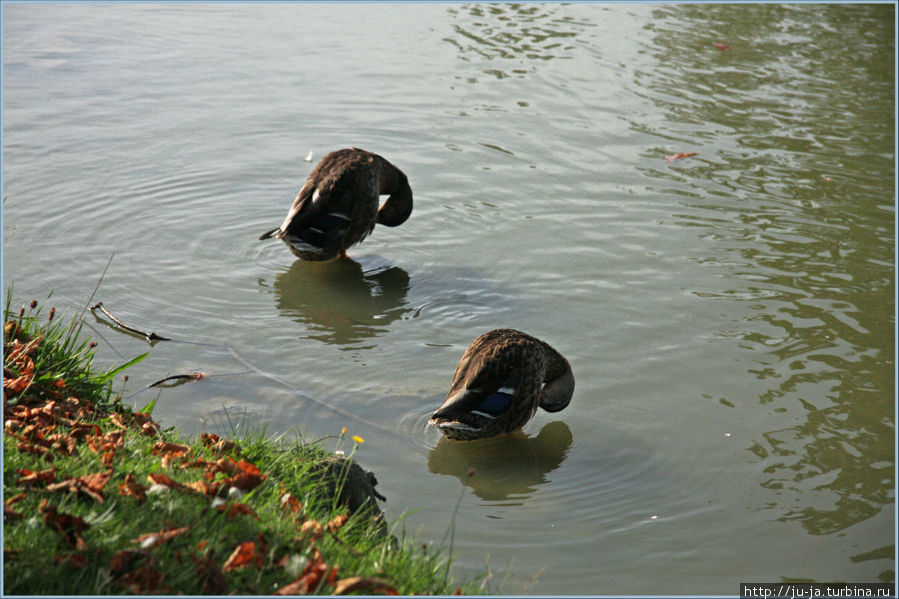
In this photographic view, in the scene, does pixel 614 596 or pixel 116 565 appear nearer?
pixel 116 565

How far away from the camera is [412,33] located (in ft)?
48.4

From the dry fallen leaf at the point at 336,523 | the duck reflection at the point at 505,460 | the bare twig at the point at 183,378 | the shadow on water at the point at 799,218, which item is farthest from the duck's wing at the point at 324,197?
the dry fallen leaf at the point at 336,523

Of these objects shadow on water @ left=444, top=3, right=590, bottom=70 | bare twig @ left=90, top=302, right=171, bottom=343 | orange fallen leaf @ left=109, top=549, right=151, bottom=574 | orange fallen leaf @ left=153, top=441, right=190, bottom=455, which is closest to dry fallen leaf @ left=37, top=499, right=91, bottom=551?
orange fallen leaf @ left=109, top=549, right=151, bottom=574

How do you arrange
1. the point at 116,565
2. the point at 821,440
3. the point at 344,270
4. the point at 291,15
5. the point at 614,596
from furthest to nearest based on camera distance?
the point at 291,15, the point at 344,270, the point at 821,440, the point at 614,596, the point at 116,565

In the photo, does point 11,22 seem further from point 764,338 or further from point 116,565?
point 116,565

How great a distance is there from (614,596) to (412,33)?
12158mm

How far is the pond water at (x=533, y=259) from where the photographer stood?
4.97 metres

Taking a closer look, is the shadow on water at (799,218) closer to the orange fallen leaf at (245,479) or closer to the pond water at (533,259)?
the pond water at (533,259)

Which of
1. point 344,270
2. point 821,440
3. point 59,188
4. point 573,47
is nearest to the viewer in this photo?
point 821,440

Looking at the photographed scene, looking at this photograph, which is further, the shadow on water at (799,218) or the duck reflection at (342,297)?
the duck reflection at (342,297)

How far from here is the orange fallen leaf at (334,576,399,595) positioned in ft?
10.3

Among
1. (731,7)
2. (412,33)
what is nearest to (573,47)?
(412,33)

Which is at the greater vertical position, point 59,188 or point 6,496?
point 6,496

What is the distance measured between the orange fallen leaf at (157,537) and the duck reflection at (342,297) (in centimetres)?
350
